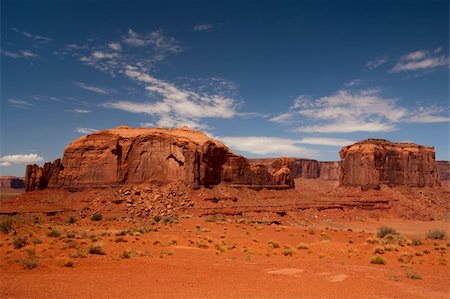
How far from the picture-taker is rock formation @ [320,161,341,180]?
5817 inches

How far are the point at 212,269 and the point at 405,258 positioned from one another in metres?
10.7

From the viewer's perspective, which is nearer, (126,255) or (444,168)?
(126,255)

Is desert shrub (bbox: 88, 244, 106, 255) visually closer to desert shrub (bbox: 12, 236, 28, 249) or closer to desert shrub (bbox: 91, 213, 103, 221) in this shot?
desert shrub (bbox: 12, 236, 28, 249)

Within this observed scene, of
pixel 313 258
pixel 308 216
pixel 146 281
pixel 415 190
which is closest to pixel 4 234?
pixel 146 281

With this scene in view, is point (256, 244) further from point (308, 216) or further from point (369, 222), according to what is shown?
point (369, 222)

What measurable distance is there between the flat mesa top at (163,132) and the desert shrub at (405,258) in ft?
106

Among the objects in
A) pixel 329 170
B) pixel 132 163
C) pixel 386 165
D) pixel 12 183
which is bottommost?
pixel 12 183

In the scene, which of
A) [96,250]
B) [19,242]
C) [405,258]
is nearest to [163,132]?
[19,242]

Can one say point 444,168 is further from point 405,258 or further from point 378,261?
point 378,261

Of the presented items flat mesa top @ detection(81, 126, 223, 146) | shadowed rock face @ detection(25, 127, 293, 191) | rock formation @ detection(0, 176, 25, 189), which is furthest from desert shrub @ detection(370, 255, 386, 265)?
rock formation @ detection(0, 176, 25, 189)

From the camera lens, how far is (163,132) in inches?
1970

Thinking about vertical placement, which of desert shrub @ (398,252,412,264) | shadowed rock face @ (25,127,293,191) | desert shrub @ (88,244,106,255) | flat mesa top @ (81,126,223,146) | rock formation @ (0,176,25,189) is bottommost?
rock formation @ (0,176,25,189)

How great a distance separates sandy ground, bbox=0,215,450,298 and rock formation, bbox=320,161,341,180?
414 feet

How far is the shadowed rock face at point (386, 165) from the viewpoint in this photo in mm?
66312
